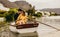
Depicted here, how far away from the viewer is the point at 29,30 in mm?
2719

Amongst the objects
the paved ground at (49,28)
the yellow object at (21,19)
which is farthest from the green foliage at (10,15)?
the paved ground at (49,28)

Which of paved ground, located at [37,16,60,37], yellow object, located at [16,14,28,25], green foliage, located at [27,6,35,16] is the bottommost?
paved ground, located at [37,16,60,37]

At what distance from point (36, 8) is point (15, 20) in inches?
21.1

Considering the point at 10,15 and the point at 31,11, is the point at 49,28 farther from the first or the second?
the point at 10,15

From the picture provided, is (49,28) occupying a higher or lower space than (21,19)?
lower

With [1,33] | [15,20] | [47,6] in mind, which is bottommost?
[1,33]

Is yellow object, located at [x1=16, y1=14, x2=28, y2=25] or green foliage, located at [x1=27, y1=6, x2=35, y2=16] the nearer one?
yellow object, located at [x1=16, y1=14, x2=28, y2=25]

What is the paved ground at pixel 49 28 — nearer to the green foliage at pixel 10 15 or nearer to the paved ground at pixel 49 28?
the paved ground at pixel 49 28

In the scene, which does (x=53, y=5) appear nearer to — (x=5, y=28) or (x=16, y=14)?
(x=16, y=14)

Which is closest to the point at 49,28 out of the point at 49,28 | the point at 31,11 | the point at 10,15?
the point at 49,28

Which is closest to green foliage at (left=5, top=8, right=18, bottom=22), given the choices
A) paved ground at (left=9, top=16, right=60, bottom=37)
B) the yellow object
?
the yellow object

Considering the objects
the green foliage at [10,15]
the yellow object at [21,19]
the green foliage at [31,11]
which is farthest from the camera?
the green foliage at [31,11]

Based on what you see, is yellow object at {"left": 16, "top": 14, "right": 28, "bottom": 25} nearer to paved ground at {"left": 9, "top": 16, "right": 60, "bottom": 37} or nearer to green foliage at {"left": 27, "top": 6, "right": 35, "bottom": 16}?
paved ground at {"left": 9, "top": 16, "right": 60, "bottom": 37}

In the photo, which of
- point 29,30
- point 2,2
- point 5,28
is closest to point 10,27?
point 5,28
